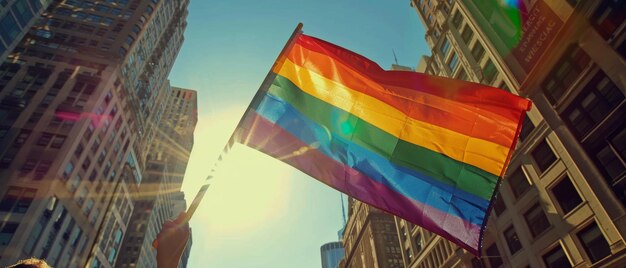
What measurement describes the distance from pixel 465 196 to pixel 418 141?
5.23 ft

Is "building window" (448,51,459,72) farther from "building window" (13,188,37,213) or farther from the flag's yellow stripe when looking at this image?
"building window" (13,188,37,213)

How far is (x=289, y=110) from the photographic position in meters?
8.82

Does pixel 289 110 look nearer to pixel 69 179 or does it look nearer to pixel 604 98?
pixel 604 98

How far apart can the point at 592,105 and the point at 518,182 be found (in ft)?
24.7

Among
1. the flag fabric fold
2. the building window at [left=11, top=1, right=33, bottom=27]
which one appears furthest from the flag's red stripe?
the building window at [left=11, top=1, right=33, bottom=27]

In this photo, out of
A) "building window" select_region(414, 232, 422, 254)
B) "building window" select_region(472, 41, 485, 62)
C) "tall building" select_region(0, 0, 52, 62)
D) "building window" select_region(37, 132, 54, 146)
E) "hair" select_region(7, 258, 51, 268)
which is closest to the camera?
"hair" select_region(7, 258, 51, 268)

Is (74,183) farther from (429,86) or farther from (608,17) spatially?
(608,17)

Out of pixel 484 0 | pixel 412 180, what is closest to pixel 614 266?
pixel 412 180

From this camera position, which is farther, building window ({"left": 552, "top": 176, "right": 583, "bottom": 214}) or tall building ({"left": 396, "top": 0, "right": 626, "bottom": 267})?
building window ({"left": 552, "top": 176, "right": 583, "bottom": 214})

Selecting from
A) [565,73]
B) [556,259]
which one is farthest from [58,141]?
[565,73]

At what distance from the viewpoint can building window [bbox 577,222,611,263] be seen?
57.0ft

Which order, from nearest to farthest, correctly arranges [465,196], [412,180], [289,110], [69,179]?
[465,196] → [412,180] → [289,110] → [69,179]

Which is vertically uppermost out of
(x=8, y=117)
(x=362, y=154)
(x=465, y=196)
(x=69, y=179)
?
(x=8, y=117)

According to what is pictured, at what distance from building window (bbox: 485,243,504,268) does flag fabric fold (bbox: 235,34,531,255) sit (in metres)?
22.5
